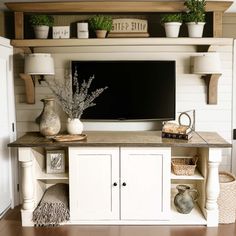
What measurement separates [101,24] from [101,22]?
0.02 m

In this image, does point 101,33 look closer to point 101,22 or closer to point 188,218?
point 101,22

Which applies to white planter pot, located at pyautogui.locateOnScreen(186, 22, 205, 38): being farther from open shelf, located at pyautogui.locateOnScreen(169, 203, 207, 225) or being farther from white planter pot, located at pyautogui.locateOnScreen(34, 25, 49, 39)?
open shelf, located at pyautogui.locateOnScreen(169, 203, 207, 225)

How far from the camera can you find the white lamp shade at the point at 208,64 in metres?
3.67

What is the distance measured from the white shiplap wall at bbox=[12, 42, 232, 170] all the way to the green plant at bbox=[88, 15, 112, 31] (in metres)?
0.28

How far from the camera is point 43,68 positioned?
3693mm

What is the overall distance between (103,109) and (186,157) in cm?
103

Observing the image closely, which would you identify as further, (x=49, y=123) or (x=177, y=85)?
(x=177, y=85)

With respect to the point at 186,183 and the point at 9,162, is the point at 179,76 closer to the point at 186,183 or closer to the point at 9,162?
the point at 186,183

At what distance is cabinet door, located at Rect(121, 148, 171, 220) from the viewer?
11.2ft

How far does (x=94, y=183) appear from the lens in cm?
347

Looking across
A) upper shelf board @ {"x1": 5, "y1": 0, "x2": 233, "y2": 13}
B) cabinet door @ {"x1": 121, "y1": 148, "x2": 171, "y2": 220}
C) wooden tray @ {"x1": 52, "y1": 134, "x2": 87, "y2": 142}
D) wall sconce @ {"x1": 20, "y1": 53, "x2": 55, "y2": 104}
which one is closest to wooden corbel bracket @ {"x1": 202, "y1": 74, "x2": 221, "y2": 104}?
upper shelf board @ {"x1": 5, "y1": 0, "x2": 233, "y2": 13}

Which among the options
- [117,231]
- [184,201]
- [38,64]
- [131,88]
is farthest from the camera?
[131,88]

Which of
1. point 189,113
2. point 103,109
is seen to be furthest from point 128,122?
point 189,113

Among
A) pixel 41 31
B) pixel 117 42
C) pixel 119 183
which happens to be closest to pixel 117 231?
pixel 119 183
